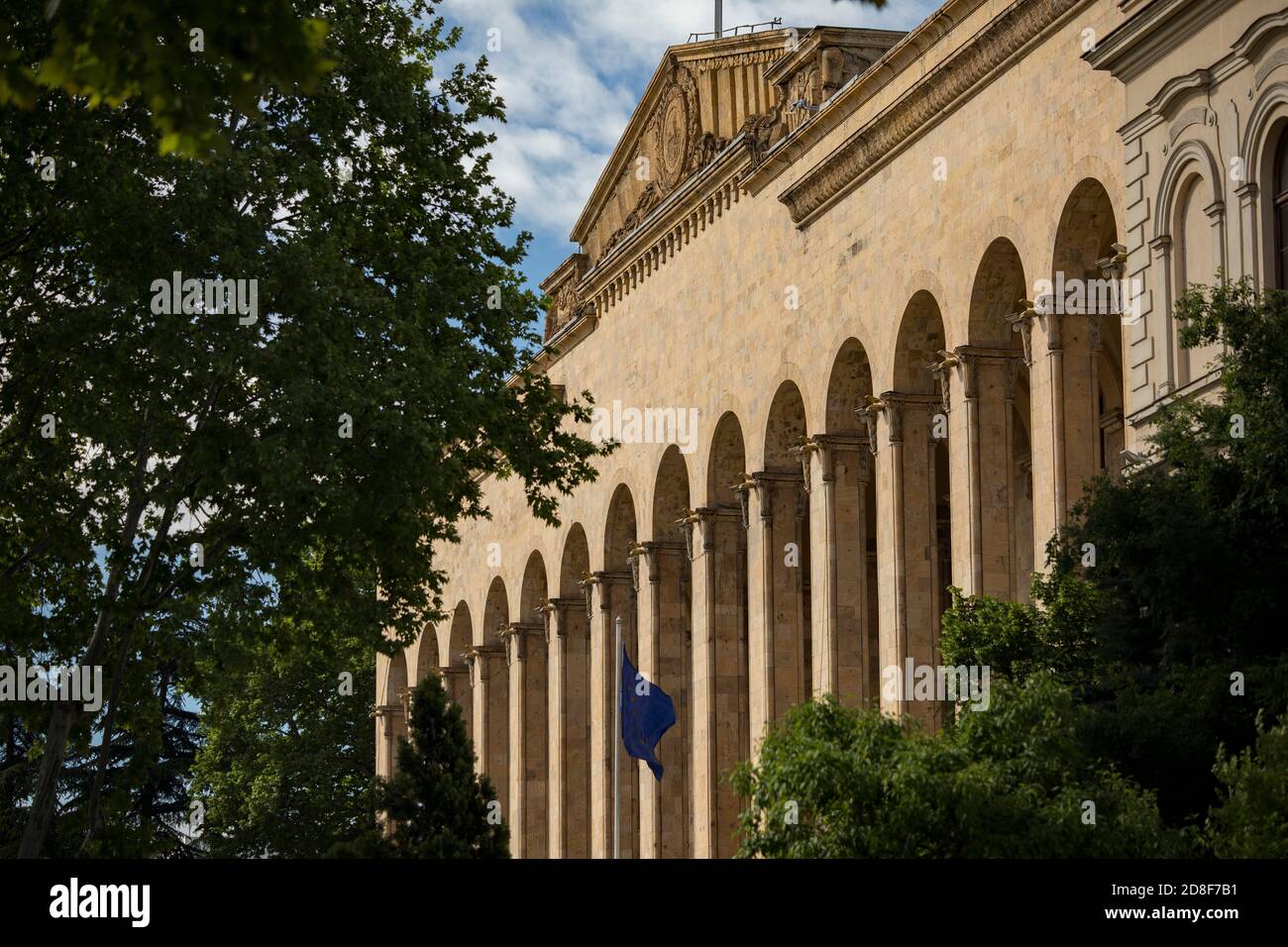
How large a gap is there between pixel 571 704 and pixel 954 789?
A: 3092 centimetres

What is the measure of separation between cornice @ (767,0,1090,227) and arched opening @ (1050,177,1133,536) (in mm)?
2760

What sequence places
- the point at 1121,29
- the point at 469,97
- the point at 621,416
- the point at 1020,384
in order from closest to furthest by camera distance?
the point at 1121,29, the point at 469,97, the point at 1020,384, the point at 621,416

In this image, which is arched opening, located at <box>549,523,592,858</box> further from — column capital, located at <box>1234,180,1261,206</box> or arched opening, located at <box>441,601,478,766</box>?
column capital, located at <box>1234,180,1261,206</box>

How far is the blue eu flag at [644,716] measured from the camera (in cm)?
3425

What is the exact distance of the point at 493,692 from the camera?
186 feet

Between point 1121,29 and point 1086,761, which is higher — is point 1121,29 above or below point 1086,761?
above

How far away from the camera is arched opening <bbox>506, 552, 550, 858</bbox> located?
173ft

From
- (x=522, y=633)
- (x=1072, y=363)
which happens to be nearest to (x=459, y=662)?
(x=522, y=633)

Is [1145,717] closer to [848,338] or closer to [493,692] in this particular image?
[848,338]

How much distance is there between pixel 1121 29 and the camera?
25.0 meters

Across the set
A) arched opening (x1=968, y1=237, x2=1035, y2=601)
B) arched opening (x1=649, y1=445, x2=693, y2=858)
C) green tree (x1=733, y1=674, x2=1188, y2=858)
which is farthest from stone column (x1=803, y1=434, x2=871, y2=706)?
green tree (x1=733, y1=674, x2=1188, y2=858)
